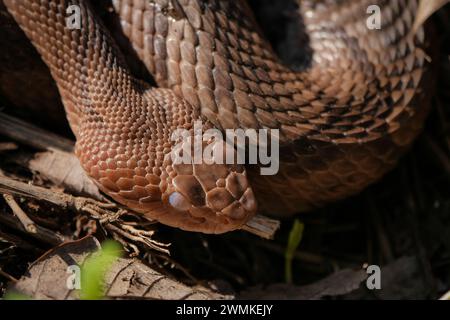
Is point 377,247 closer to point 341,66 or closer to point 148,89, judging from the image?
point 341,66

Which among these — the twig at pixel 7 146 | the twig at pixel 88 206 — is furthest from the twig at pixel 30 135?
the twig at pixel 88 206

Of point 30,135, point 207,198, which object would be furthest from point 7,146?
point 207,198

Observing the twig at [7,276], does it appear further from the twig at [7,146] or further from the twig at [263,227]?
the twig at [263,227]

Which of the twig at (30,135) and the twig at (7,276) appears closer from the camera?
the twig at (7,276)

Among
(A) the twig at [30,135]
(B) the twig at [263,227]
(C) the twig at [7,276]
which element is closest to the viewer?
(C) the twig at [7,276]

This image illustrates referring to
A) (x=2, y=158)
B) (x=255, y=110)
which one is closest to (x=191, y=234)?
(x=255, y=110)

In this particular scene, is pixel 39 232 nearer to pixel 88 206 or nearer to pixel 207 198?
pixel 88 206
